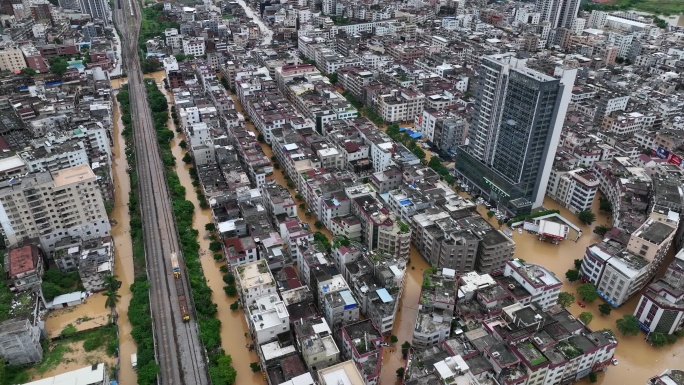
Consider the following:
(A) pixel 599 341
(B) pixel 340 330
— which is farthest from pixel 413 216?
(A) pixel 599 341

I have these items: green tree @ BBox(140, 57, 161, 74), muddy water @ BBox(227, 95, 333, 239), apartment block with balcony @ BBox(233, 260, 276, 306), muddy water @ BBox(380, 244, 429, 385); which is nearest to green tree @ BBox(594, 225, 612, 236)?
muddy water @ BBox(380, 244, 429, 385)

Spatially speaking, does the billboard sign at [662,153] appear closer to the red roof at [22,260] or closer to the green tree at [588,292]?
the green tree at [588,292]

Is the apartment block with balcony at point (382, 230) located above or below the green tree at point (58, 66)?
below

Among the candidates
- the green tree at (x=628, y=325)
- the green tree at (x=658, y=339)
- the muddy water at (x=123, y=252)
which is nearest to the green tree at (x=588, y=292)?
the green tree at (x=628, y=325)

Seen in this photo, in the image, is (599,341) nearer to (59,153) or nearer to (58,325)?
(58,325)

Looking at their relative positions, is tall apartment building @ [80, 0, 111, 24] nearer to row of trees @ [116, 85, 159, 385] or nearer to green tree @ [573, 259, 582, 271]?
row of trees @ [116, 85, 159, 385]

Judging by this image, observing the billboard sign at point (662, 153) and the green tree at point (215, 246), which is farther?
the billboard sign at point (662, 153)
